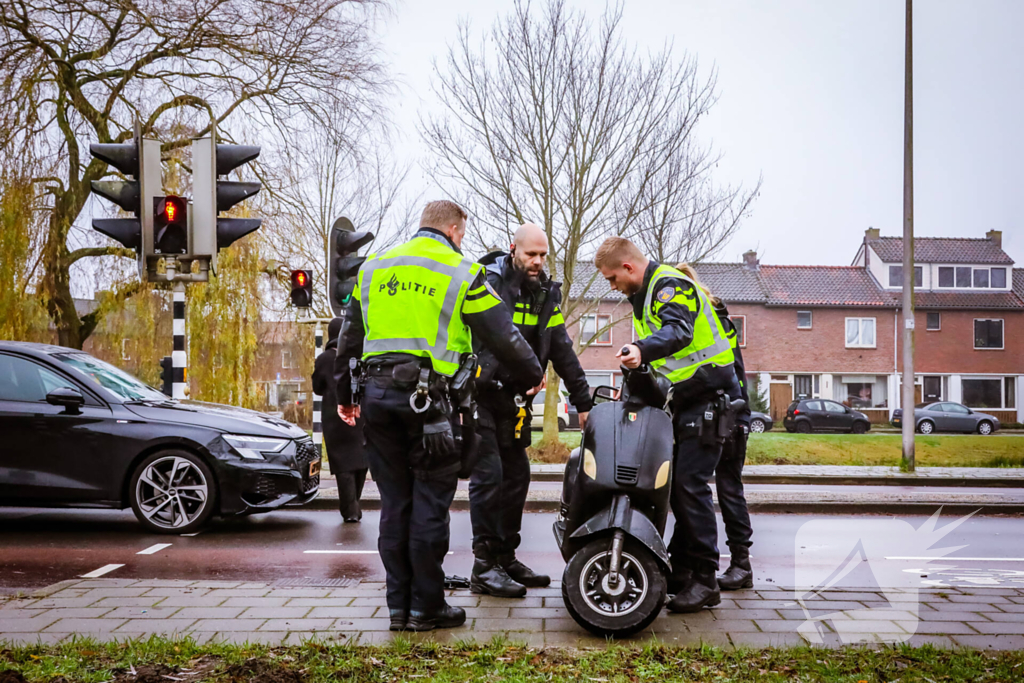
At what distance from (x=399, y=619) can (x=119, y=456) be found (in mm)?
4039

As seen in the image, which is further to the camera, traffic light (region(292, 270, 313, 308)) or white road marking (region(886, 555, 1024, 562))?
traffic light (region(292, 270, 313, 308))

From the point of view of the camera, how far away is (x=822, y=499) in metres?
9.59

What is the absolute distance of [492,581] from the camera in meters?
5.23

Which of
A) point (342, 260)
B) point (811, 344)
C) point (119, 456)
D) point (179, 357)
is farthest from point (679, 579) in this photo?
point (811, 344)

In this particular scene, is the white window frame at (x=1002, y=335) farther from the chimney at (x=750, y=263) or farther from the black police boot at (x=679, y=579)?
the black police boot at (x=679, y=579)

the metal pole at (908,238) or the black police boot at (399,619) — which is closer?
the black police boot at (399,619)

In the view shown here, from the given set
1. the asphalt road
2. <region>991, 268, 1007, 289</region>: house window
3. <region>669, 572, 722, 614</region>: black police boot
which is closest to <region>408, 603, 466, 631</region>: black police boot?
<region>669, 572, 722, 614</region>: black police boot

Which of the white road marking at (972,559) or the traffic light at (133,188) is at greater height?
the traffic light at (133,188)

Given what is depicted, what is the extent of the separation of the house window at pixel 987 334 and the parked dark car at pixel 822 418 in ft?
43.7

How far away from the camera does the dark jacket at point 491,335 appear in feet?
14.9

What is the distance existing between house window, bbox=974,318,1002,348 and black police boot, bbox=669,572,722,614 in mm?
45234

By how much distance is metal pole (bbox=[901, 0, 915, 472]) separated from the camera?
15.1m

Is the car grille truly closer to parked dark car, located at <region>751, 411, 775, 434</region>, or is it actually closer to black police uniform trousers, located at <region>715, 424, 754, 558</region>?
black police uniform trousers, located at <region>715, 424, 754, 558</region>

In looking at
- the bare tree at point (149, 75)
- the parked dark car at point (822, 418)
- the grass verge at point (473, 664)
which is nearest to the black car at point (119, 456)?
the grass verge at point (473, 664)
